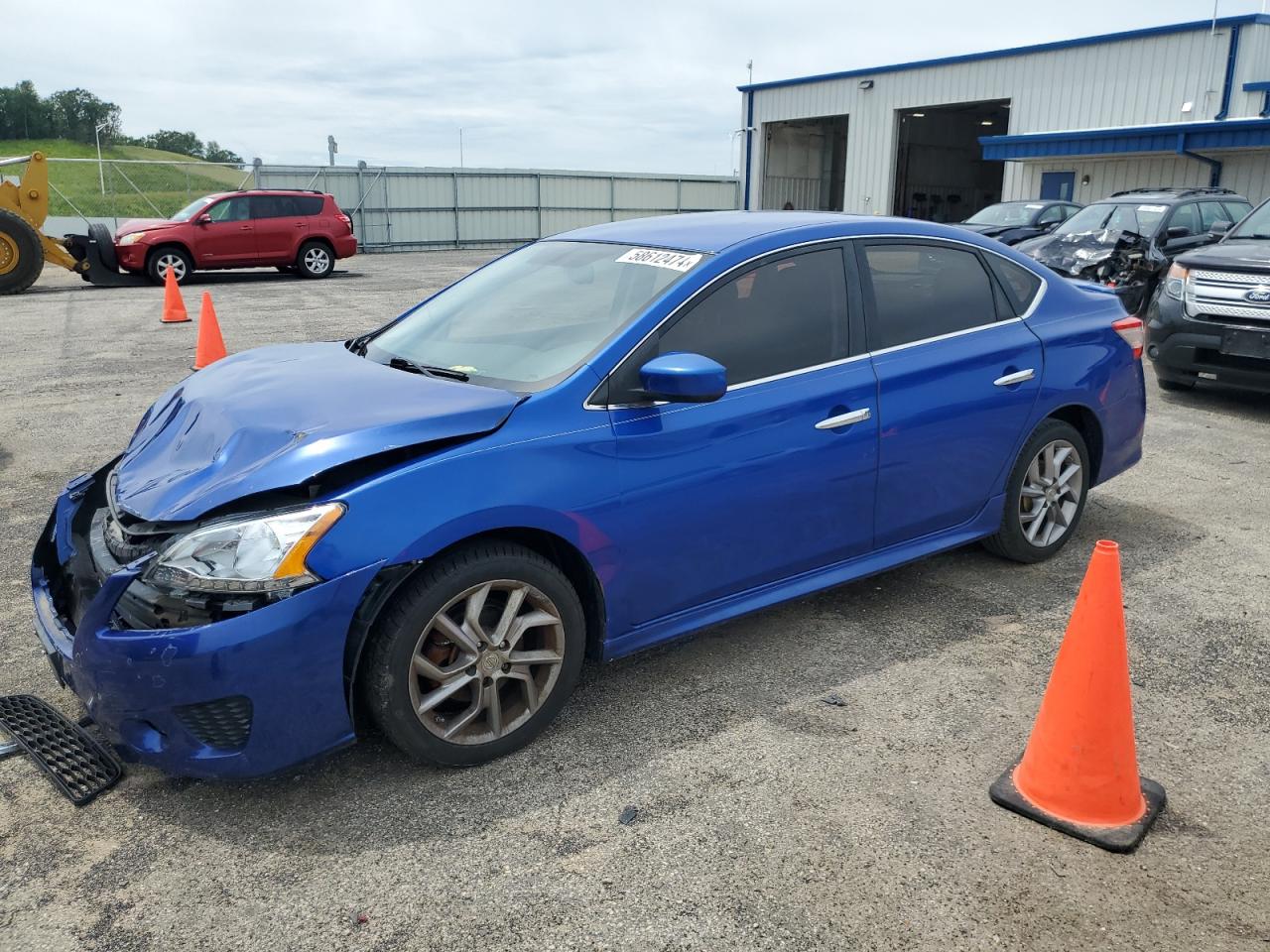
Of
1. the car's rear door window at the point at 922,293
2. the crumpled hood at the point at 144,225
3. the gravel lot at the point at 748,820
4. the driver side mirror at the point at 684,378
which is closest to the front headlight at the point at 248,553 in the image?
the gravel lot at the point at 748,820

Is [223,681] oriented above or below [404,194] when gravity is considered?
below

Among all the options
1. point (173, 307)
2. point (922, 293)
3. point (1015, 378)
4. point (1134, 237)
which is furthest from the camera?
point (173, 307)

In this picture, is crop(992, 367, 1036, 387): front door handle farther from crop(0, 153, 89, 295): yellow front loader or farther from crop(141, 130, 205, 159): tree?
crop(141, 130, 205, 159): tree

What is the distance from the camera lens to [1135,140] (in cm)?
2377

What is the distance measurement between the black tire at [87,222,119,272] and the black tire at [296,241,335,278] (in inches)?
128

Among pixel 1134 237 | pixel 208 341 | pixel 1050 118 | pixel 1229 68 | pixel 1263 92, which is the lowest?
pixel 208 341

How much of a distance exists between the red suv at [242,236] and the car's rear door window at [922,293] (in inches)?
661

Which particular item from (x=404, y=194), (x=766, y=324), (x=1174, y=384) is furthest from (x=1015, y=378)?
(x=404, y=194)

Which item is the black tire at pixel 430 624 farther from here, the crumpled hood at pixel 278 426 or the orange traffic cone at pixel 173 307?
the orange traffic cone at pixel 173 307

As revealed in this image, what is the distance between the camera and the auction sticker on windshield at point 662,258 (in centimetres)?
362

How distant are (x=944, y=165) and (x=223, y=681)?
4208 cm

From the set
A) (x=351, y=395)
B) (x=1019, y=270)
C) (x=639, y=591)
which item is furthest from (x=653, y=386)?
(x=1019, y=270)

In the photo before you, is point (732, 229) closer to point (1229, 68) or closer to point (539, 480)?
point (539, 480)

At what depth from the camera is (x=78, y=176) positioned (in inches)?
1117
